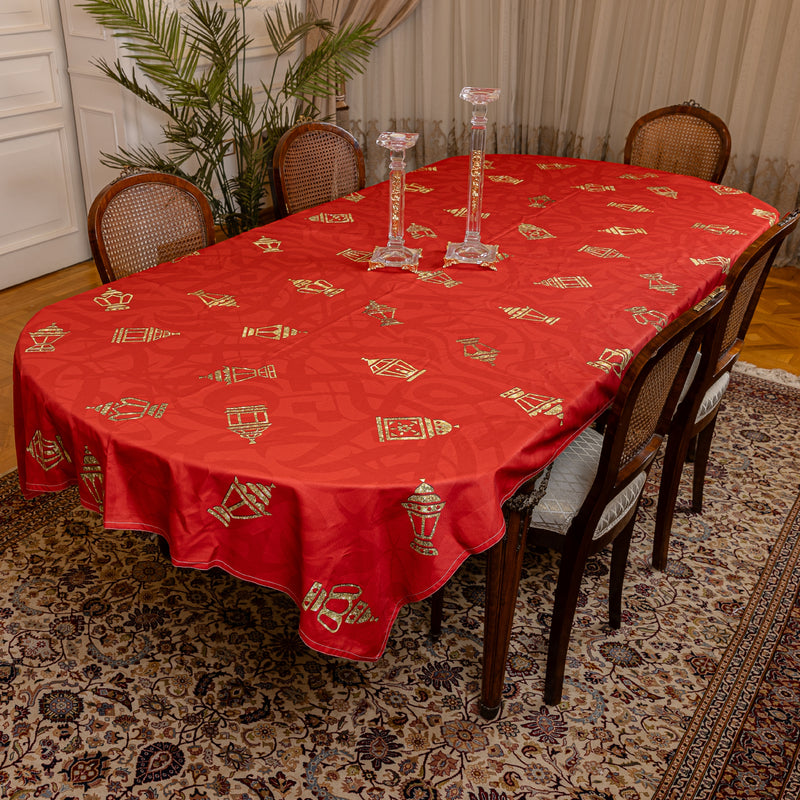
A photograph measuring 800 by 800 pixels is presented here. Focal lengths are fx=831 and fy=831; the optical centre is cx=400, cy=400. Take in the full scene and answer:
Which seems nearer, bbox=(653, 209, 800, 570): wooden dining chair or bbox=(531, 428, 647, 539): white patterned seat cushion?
bbox=(531, 428, 647, 539): white patterned seat cushion

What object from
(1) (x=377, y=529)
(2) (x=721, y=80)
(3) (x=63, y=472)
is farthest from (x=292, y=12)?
(1) (x=377, y=529)

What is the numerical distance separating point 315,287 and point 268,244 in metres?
0.37

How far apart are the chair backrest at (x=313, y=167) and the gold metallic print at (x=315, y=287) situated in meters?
0.84

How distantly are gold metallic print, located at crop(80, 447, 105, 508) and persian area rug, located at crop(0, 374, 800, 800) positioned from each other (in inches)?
23.3

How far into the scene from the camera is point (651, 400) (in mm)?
1734

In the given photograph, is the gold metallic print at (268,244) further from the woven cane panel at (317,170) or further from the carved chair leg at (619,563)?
the carved chair leg at (619,563)

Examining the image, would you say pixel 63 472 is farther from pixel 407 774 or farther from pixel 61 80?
pixel 61 80

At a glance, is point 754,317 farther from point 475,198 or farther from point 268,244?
point 268,244

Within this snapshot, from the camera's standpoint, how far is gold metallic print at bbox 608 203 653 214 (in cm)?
271

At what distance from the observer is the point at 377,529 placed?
1379 millimetres

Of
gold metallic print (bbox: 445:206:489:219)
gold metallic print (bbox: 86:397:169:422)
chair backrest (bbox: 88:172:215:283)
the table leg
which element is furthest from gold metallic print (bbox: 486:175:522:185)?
gold metallic print (bbox: 86:397:169:422)

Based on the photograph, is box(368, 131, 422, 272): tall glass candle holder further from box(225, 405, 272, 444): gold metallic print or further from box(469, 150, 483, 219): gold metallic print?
box(225, 405, 272, 444): gold metallic print

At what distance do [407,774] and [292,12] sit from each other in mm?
4295

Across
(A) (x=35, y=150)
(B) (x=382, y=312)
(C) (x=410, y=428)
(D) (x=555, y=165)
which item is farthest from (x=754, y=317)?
(A) (x=35, y=150)
